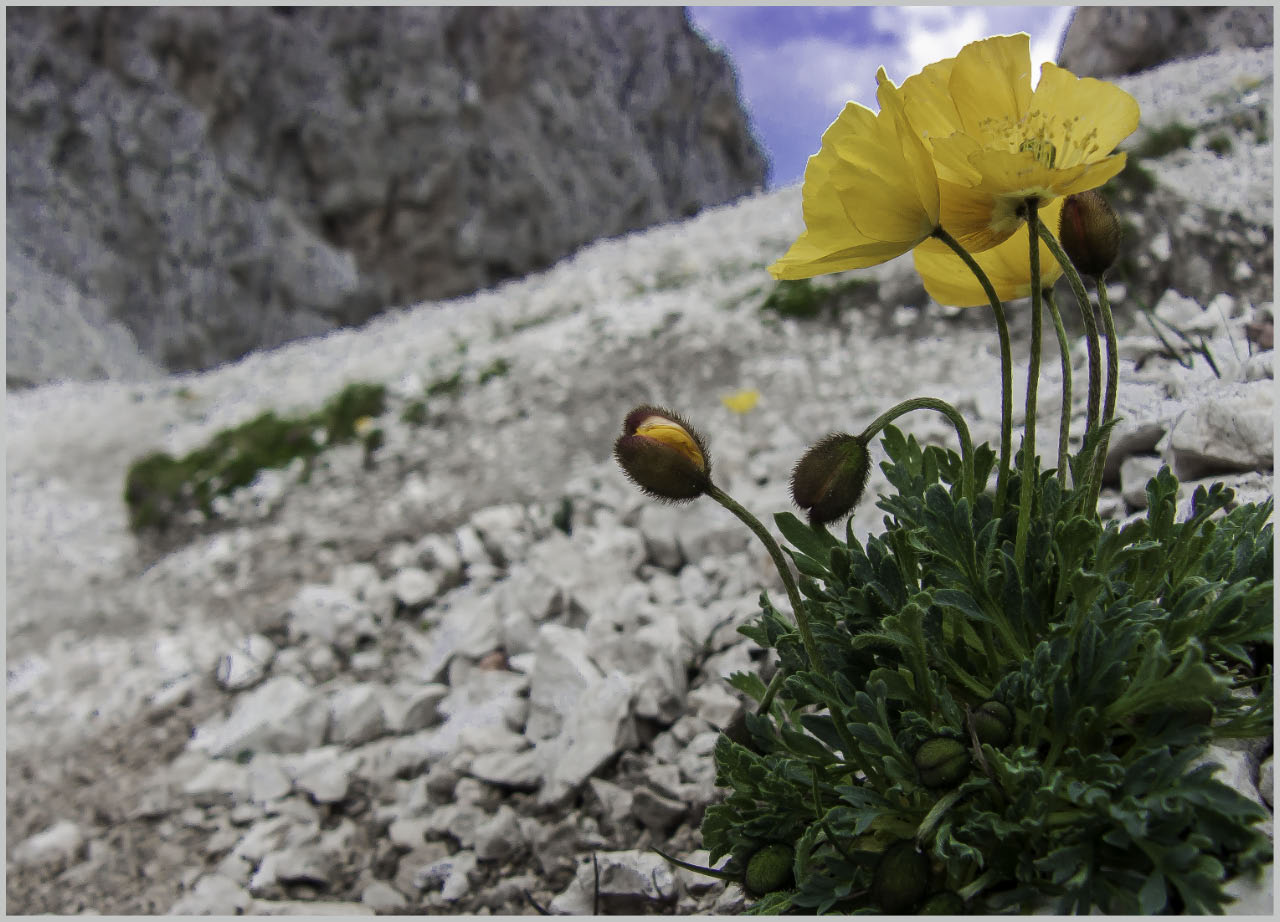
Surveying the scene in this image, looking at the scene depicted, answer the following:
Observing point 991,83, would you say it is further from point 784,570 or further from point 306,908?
point 306,908

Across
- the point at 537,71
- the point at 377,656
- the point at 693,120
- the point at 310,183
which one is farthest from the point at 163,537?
the point at 693,120

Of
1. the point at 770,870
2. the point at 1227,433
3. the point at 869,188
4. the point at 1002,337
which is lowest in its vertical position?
the point at 770,870

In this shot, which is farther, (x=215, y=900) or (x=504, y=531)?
(x=504, y=531)

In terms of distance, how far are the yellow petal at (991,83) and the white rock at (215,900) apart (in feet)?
8.92

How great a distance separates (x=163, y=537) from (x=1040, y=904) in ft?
20.1

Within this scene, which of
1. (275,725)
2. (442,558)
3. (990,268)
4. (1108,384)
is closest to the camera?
(1108,384)

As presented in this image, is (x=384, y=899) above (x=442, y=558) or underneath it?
underneath

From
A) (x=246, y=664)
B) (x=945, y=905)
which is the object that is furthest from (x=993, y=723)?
(x=246, y=664)

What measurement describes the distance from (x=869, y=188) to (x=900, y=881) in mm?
1074

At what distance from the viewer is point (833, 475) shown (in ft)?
4.95

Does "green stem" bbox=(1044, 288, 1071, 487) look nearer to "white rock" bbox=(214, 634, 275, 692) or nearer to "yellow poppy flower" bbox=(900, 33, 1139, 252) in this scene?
"yellow poppy flower" bbox=(900, 33, 1139, 252)

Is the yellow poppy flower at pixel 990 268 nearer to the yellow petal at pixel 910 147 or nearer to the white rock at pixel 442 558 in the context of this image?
the yellow petal at pixel 910 147

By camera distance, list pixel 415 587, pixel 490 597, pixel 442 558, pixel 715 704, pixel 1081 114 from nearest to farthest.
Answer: pixel 1081 114
pixel 715 704
pixel 490 597
pixel 415 587
pixel 442 558

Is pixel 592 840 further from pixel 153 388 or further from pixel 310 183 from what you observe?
pixel 310 183
